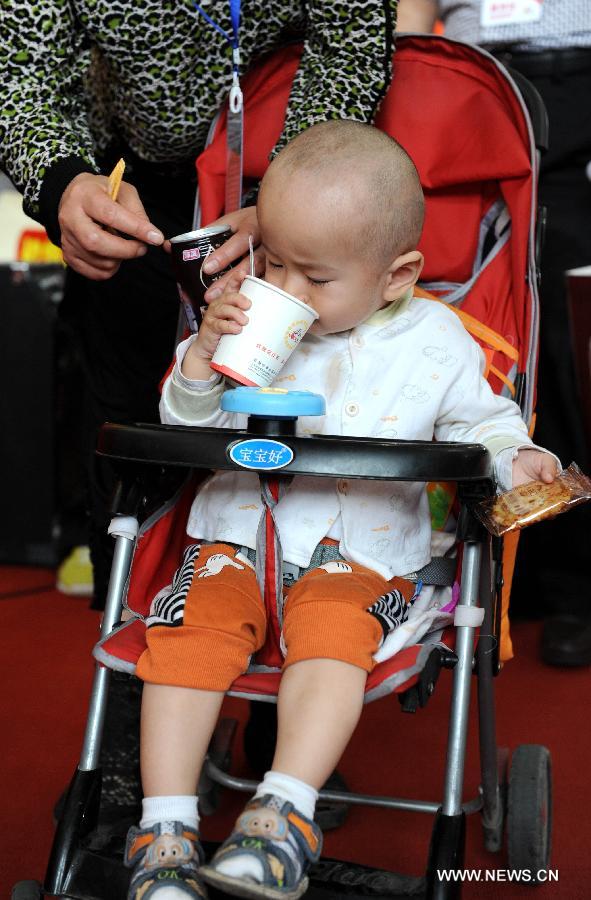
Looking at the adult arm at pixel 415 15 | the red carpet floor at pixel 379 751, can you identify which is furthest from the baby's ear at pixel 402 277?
the adult arm at pixel 415 15

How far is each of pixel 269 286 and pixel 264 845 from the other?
0.57 metres

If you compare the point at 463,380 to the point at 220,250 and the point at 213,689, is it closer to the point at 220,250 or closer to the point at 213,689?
the point at 220,250

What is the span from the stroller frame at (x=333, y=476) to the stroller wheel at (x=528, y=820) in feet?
1.07

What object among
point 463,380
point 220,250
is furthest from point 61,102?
point 463,380

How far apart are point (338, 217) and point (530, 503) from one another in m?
0.40

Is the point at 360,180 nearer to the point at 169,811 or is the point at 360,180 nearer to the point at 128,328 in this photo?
the point at 128,328

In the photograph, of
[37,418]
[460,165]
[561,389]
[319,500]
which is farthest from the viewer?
[37,418]

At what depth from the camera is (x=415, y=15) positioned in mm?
2090

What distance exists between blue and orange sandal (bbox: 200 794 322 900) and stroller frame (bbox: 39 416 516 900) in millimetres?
78

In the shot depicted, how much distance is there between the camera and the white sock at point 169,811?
101cm

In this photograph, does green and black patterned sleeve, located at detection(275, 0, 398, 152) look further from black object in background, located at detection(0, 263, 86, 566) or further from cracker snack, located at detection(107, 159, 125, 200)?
black object in background, located at detection(0, 263, 86, 566)

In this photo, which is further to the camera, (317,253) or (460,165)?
(460,165)

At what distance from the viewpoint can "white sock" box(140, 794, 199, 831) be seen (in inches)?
39.6

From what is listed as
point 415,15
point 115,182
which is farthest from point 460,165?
point 415,15
